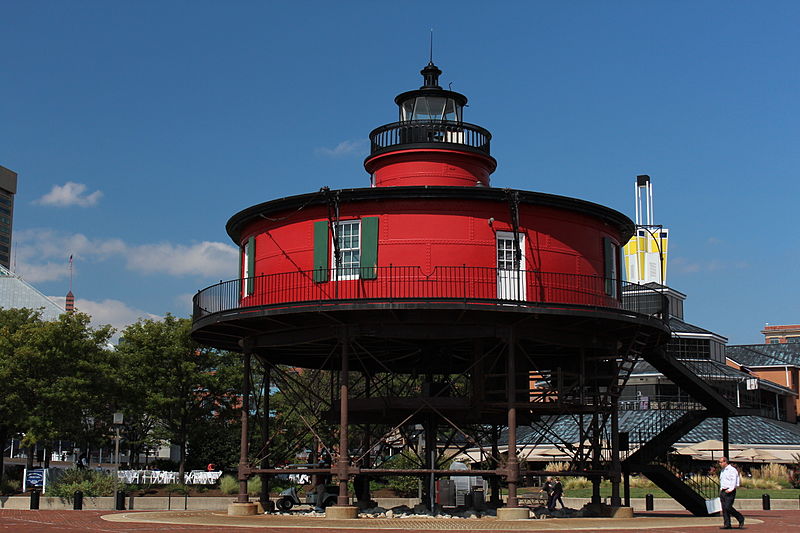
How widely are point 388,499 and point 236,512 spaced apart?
14.1 m

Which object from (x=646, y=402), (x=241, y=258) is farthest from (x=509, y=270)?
(x=646, y=402)

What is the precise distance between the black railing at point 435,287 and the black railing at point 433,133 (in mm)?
5723

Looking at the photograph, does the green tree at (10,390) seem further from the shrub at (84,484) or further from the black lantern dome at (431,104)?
the black lantern dome at (431,104)

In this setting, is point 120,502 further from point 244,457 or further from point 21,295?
point 21,295

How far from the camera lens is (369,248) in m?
30.3

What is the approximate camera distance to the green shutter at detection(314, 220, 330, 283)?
99.9 ft

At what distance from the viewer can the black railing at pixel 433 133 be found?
33906 mm

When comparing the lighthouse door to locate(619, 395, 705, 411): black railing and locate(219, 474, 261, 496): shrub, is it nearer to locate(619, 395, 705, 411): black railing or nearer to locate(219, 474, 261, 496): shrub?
locate(219, 474, 261, 496): shrub

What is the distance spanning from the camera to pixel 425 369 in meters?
37.0

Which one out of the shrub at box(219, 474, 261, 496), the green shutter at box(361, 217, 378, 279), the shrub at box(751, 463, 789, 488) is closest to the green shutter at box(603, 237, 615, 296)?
the green shutter at box(361, 217, 378, 279)

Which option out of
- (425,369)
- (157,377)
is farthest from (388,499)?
(157,377)

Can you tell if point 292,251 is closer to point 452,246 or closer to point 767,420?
point 452,246

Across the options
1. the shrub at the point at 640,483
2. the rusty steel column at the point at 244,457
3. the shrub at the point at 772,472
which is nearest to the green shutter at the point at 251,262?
the rusty steel column at the point at 244,457

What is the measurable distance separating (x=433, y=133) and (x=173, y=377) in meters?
22.0
